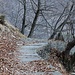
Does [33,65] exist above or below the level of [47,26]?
above

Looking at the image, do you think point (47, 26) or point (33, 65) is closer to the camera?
point (33, 65)

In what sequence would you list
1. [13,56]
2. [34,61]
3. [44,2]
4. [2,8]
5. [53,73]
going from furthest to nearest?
1. [2,8]
2. [44,2]
3. [13,56]
4. [34,61]
5. [53,73]

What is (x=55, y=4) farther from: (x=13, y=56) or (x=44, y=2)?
(x=13, y=56)

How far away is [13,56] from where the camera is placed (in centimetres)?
1170

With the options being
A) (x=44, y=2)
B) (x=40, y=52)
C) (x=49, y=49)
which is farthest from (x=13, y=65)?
(x=44, y=2)

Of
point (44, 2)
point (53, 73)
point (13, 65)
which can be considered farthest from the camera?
point (44, 2)

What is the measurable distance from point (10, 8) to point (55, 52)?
2411 centimetres

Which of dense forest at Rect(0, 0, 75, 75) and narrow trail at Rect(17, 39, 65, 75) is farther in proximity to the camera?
dense forest at Rect(0, 0, 75, 75)

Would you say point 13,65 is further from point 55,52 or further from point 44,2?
point 44,2

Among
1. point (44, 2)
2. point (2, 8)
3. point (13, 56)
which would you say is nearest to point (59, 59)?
point (13, 56)

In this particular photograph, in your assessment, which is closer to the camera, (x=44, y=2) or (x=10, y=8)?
(x=44, y=2)

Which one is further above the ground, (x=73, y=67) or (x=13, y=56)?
(x=13, y=56)

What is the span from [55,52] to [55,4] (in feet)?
48.4

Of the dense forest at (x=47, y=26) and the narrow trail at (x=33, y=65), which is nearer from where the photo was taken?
the narrow trail at (x=33, y=65)
